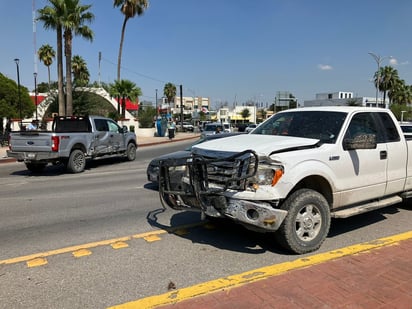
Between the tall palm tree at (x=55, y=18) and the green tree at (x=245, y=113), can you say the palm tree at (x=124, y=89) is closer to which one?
the tall palm tree at (x=55, y=18)

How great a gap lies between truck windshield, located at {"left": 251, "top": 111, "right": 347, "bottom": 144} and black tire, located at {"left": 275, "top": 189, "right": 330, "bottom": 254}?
3.06ft

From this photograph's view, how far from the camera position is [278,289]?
12.1 feet

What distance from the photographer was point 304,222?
4668 mm

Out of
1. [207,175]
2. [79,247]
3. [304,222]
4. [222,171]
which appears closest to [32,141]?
[79,247]

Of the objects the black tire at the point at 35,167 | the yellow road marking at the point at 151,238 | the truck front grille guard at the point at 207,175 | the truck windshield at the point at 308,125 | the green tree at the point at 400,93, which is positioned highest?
the green tree at the point at 400,93

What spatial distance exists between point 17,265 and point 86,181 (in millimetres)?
6651

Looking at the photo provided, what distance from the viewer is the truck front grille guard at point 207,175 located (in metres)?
4.39

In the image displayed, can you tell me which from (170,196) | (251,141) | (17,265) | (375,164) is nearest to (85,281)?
(17,265)

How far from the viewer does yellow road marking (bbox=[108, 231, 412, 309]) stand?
3.50m

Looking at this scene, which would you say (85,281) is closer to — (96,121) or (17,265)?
(17,265)

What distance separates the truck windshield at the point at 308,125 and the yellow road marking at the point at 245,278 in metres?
1.44

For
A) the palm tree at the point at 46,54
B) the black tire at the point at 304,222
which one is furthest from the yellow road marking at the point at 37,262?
the palm tree at the point at 46,54

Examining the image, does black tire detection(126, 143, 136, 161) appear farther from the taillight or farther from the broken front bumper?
the broken front bumper

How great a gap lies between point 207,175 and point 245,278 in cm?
131
